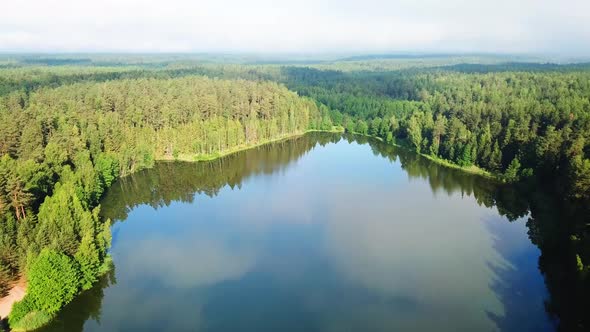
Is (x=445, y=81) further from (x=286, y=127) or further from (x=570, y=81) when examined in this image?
(x=286, y=127)

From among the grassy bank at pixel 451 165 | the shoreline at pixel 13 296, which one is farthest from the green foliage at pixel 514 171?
the shoreline at pixel 13 296

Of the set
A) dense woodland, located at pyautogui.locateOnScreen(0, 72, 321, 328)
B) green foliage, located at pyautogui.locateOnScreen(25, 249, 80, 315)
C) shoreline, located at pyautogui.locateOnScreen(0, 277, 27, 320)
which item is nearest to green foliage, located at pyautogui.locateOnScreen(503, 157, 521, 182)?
dense woodland, located at pyautogui.locateOnScreen(0, 72, 321, 328)

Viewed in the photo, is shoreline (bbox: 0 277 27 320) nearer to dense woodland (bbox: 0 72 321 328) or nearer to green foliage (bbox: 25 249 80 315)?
dense woodland (bbox: 0 72 321 328)

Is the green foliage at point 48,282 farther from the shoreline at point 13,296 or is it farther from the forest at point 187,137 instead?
the shoreline at point 13,296

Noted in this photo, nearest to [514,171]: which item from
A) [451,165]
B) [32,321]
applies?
[451,165]

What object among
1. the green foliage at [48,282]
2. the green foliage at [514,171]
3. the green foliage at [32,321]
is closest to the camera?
the green foliage at [32,321]
